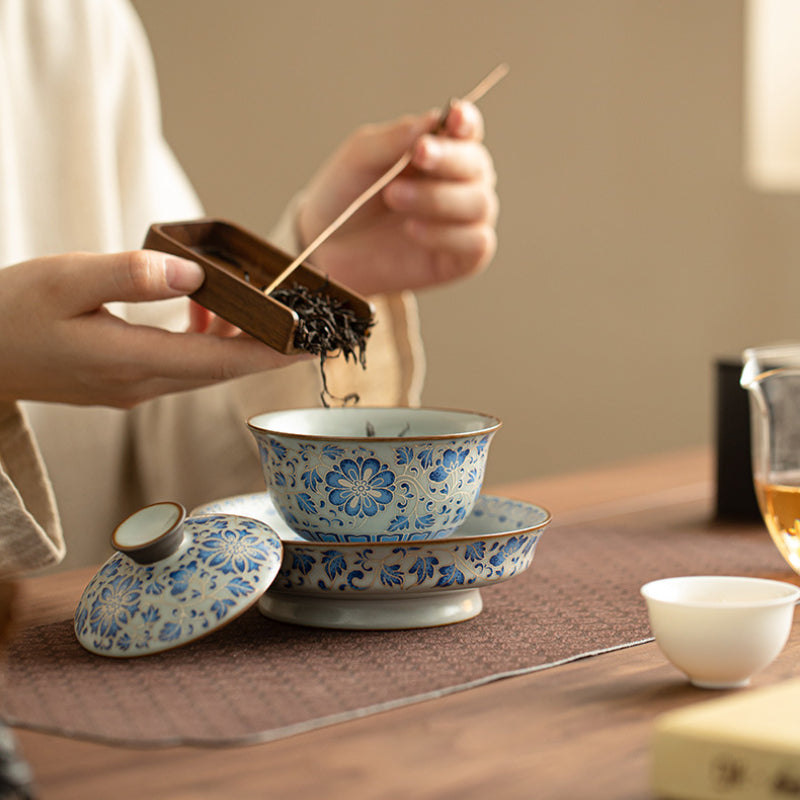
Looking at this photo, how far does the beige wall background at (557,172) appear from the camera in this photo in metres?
2.33

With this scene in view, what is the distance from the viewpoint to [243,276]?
0.95 metres

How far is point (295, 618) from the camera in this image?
2.43ft

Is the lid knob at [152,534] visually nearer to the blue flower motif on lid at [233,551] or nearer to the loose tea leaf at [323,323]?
the blue flower motif on lid at [233,551]

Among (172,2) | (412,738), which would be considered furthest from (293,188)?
(412,738)


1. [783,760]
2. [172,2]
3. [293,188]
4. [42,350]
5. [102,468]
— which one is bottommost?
[102,468]

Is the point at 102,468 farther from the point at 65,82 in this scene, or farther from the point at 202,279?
the point at 202,279

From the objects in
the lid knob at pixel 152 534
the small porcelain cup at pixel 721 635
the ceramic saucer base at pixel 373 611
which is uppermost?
the lid knob at pixel 152 534

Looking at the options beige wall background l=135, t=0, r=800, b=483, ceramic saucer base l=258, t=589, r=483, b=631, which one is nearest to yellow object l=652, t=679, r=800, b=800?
ceramic saucer base l=258, t=589, r=483, b=631

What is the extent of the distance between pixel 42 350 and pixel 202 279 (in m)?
0.18

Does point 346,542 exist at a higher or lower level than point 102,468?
higher

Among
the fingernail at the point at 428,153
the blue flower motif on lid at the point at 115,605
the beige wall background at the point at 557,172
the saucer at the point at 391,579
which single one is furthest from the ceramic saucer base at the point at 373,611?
the beige wall background at the point at 557,172

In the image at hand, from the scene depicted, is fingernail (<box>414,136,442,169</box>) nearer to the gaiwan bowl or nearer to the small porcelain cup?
the gaiwan bowl

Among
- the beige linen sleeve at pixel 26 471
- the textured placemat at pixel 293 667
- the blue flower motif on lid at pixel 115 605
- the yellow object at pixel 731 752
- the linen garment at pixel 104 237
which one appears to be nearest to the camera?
the yellow object at pixel 731 752

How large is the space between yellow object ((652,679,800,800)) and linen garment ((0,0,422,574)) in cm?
93
